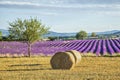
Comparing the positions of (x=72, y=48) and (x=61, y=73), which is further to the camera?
(x=72, y=48)

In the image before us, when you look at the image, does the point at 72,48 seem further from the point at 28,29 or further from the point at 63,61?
the point at 63,61

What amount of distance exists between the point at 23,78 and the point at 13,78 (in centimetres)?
41

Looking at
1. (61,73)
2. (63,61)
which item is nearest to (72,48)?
(63,61)

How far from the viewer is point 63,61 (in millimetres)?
21781

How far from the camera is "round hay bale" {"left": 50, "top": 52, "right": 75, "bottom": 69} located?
Answer: 21.5 meters

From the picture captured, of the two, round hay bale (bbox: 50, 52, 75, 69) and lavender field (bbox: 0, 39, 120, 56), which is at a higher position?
round hay bale (bbox: 50, 52, 75, 69)

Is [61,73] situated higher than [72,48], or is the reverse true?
[61,73]

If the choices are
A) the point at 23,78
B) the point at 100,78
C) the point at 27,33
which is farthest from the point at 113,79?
the point at 27,33

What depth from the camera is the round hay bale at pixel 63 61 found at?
21.5 meters

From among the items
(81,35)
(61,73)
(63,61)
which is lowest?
(81,35)

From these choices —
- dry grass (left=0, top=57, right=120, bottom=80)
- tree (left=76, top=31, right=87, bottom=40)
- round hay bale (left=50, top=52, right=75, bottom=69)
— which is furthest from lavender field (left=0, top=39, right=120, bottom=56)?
tree (left=76, top=31, right=87, bottom=40)

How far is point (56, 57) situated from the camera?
22.1m

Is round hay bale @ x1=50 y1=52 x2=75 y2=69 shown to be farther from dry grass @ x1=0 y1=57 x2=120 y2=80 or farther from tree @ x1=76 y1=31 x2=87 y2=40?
tree @ x1=76 y1=31 x2=87 y2=40

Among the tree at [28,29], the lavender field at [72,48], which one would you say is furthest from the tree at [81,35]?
the tree at [28,29]
